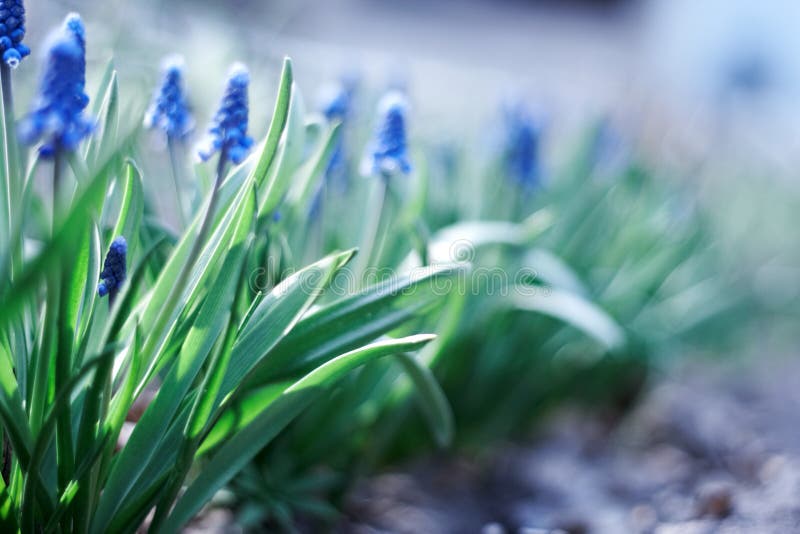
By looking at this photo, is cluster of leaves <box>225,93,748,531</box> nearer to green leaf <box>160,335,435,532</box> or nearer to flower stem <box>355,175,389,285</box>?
flower stem <box>355,175,389,285</box>

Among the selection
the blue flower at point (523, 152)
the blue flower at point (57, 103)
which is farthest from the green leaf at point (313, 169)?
the blue flower at point (523, 152)

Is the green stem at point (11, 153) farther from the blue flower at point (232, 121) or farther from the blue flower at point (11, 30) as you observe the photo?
the blue flower at point (232, 121)

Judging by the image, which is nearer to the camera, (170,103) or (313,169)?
(170,103)

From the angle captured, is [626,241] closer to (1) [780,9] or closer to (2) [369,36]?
(2) [369,36]

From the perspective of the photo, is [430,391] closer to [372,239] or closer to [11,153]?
[372,239]

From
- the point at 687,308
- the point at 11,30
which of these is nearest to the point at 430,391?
the point at 11,30

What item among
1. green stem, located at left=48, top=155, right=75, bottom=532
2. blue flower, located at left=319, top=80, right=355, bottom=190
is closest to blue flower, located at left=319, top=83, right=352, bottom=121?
blue flower, located at left=319, top=80, right=355, bottom=190

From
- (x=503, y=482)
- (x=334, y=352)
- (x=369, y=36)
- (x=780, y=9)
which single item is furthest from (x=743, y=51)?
(x=334, y=352)
